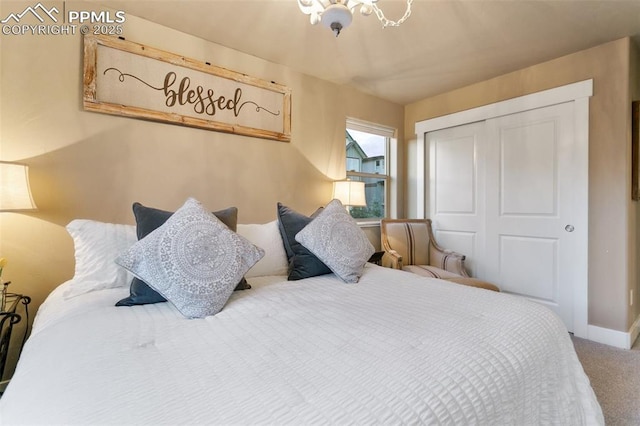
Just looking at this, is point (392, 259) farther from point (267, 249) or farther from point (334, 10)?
point (334, 10)

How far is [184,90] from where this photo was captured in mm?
2256

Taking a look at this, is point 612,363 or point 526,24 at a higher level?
point 526,24

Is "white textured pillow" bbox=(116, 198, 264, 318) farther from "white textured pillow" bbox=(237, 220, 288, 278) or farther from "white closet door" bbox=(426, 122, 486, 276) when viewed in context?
"white closet door" bbox=(426, 122, 486, 276)

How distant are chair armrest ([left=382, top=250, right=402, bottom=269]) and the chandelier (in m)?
2.05

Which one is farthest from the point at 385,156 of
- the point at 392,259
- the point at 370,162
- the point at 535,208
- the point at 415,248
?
the point at 535,208

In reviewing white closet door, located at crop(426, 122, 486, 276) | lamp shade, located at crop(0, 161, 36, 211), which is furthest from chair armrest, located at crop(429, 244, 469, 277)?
lamp shade, located at crop(0, 161, 36, 211)

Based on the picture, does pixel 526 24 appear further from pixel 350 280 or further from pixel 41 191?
pixel 41 191

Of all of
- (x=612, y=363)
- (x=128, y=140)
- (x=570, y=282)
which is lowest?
(x=612, y=363)

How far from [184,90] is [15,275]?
62.1 inches

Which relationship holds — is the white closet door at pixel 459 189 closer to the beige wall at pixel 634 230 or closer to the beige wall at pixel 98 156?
the beige wall at pixel 634 230

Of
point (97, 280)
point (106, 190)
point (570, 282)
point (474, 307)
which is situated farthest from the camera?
point (570, 282)

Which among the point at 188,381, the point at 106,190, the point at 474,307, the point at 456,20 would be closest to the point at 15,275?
the point at 106,190

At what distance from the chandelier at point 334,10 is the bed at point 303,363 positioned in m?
1.41

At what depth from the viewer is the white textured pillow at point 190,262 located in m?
1.22
